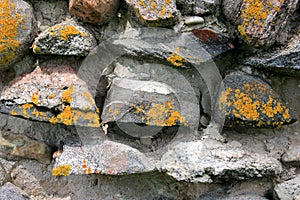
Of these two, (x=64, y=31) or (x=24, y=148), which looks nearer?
(x=64, y=31)

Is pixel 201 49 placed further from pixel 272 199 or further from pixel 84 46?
pixel 272 199

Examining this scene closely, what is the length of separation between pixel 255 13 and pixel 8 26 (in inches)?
31.0

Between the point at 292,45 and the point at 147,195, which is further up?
the point at 292,45

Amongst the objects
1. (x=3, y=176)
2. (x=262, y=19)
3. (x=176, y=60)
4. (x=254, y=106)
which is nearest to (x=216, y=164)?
(x=254, y=106)

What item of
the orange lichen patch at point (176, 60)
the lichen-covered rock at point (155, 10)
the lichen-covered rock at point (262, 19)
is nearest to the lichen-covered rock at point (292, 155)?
Result: the lichen-covered rock at point (262, 19)

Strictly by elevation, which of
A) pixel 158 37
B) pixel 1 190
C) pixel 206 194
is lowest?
pixel 1 190

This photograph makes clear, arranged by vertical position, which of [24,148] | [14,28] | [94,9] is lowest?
[24,148]

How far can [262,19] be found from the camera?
1.10 m

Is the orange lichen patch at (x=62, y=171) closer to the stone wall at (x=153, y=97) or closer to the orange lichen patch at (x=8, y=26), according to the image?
the stone wall at (x=153, y=97)

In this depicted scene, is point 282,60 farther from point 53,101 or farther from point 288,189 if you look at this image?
point 53,101

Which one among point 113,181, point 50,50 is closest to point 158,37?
point 50,50

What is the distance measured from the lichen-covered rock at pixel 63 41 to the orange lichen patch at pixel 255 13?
0.51 m

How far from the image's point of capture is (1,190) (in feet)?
3.97

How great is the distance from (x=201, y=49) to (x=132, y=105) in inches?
11.5
